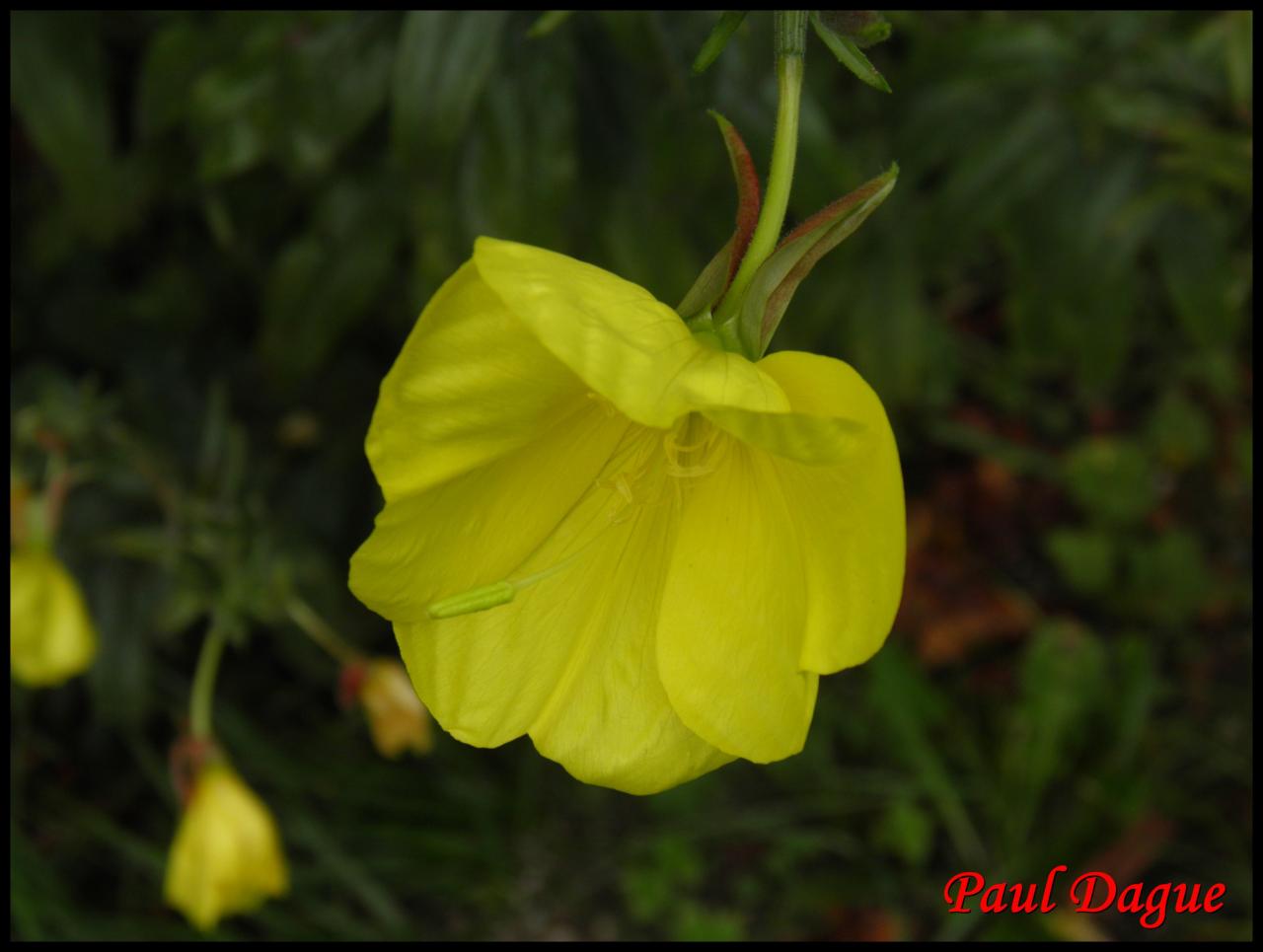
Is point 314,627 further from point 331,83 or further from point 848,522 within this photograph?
point 848,522

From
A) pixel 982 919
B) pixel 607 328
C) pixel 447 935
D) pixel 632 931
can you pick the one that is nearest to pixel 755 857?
pixel 632 931

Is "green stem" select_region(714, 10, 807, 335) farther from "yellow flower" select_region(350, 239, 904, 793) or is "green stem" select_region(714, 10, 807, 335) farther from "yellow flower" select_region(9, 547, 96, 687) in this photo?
"yellow flower" select_region(9, 547, 96, 687)

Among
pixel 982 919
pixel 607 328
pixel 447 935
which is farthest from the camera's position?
pixel 447 935

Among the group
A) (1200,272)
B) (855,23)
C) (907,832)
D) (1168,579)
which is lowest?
(907,832)

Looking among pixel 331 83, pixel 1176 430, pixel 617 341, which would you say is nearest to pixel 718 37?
pixel 617 341

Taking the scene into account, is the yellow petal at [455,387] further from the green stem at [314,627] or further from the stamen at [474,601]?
the green stem at [314,627]

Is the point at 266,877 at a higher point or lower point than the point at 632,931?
higher

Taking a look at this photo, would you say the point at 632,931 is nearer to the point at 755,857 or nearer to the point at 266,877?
the point at 755,857
